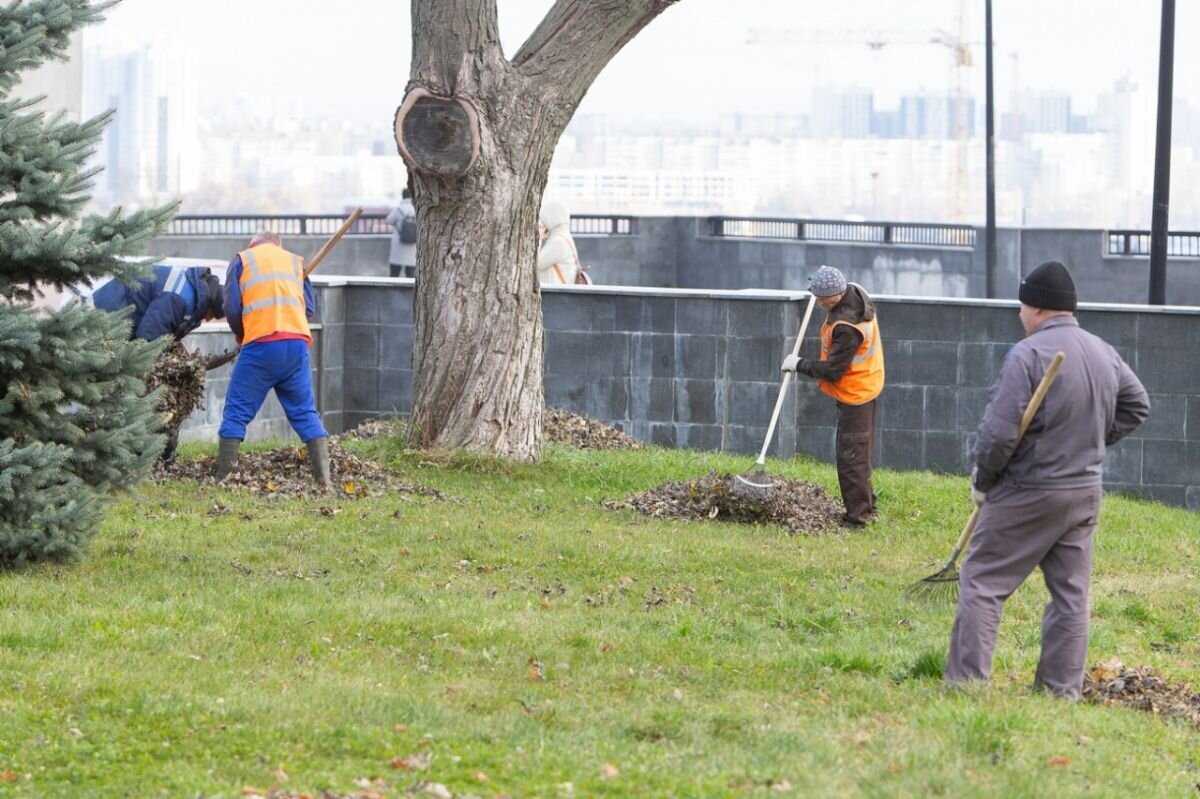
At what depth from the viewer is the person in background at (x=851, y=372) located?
11570 mm

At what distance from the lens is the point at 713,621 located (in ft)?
28.4

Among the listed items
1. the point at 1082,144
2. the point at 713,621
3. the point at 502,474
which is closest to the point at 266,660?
the point at 713,621

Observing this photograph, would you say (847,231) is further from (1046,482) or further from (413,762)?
(413,762)

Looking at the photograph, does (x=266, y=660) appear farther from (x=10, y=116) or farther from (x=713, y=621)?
(x=10, y=116)

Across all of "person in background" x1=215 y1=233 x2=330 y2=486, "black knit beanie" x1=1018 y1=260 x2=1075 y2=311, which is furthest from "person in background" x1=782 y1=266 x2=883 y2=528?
"black knit beanie" x1=1018 y1=260 x2=1075 y2=311

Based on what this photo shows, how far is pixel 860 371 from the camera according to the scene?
11.7 m

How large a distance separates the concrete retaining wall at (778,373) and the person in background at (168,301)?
9.53ft

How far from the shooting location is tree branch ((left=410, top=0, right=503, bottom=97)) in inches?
506

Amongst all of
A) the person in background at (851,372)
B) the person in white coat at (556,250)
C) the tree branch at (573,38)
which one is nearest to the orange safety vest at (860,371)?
the person in background at (851,372)

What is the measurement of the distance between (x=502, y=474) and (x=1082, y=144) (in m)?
167

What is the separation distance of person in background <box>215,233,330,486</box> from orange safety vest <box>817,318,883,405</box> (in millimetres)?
3348

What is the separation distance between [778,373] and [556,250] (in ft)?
13.9

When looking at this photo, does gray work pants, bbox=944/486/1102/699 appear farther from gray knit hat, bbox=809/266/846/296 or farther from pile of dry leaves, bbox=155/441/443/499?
pile of dry leaves, bbox=155/441/443/499

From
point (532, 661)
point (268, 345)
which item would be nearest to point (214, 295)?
point (268, 345)
